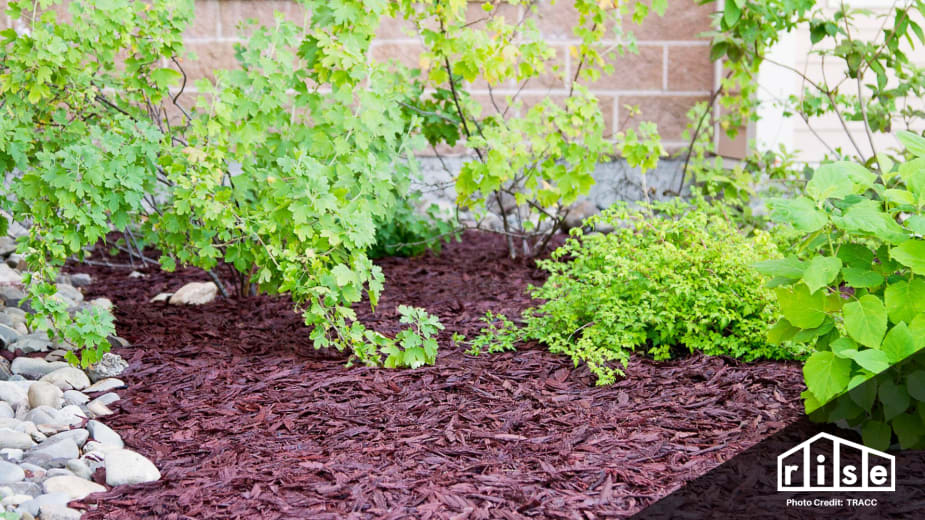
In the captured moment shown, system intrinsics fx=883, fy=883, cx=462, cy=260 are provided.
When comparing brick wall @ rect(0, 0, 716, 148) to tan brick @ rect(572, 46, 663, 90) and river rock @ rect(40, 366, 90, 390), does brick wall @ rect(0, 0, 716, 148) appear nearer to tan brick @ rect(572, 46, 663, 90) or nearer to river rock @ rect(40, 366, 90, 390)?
tan brick @ rect(572, 46, 663, 90)

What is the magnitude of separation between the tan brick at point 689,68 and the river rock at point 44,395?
4706mm

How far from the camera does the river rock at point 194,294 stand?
4312 millimetres

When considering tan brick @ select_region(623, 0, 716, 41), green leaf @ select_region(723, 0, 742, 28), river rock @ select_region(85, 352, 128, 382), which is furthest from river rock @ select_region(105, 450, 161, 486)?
tan brick @ select_region(623, 0, 716, 41)

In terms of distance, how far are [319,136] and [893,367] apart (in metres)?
2.32

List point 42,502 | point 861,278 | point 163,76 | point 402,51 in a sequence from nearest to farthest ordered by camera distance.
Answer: point 42,502
point 861,278
point 163,76
point 402,51

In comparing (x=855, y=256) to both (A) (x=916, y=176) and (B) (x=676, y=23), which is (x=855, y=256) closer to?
(A) (x=916, y=176)

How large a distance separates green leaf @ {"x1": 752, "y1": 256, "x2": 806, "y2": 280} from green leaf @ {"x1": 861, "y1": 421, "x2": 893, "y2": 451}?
0.47 meters

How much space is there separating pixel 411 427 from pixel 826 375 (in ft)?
4.14

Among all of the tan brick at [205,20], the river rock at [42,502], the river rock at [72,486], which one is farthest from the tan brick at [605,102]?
the river rock at [42,502]

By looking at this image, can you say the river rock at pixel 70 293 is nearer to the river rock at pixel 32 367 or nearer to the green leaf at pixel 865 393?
the river rock at pixel 32 367

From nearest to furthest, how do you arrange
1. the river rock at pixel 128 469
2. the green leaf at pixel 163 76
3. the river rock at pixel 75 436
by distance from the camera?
the river rock at pixel 128 469
the river rock at pixel 75 436
the green leaf at pixel 163 76

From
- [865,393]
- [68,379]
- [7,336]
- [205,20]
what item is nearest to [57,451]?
[68,379]

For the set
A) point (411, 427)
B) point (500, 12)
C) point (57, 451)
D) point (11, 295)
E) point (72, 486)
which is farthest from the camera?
point (500, 12)

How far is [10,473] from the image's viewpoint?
2.45m
